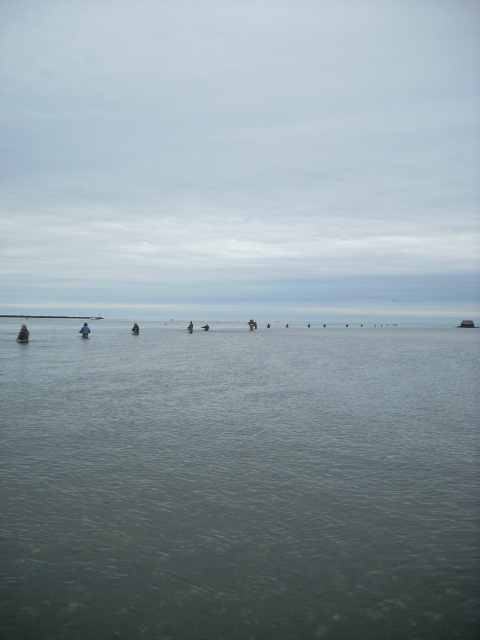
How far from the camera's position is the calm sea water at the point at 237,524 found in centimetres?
615

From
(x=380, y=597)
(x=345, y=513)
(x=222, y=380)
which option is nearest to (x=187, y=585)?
(x=380, y=597)

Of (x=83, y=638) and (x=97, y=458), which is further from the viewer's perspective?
(x=97, y=458)

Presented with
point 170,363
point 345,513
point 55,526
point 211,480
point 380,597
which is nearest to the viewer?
point 380,597

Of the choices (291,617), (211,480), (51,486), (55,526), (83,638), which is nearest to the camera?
(83,638)

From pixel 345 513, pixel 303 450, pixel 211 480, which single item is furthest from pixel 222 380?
pixel 345 513

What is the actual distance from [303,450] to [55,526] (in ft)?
24.7

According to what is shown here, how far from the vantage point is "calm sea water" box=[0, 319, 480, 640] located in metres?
6.15

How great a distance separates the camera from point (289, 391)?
25.0m

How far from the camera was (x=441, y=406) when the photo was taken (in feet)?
70.0

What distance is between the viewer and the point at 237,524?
8.66 m

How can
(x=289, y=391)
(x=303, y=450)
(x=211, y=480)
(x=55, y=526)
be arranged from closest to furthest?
(x=55, y=526) < (x=211, y=480) < (x=303, y=450) < (x=289, y=391)

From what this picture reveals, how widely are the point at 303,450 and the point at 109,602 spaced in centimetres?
814

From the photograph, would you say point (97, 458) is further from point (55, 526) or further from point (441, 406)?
point (441, 406)

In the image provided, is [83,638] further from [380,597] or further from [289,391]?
[289,391]
